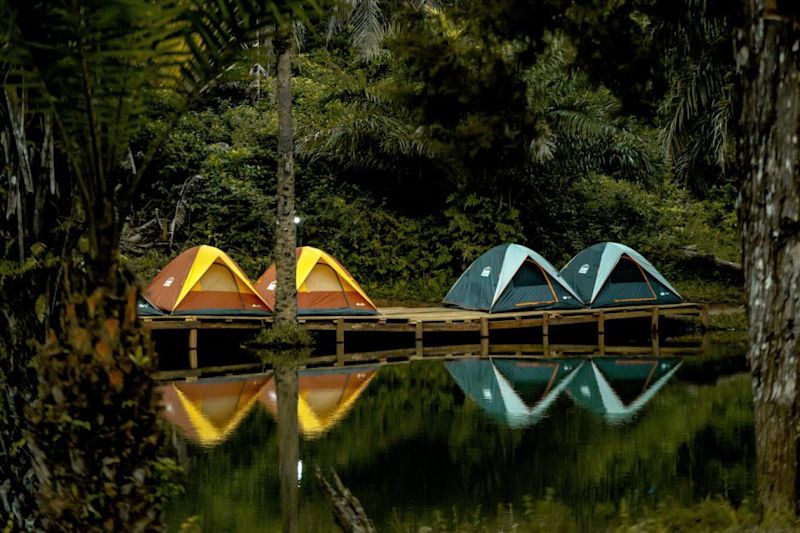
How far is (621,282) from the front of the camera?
22312mm

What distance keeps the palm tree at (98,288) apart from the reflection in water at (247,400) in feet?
22.4

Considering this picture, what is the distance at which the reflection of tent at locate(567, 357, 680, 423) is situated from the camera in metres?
13.7

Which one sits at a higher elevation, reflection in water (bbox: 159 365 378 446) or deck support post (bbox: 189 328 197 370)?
deck support post (bbox: 189 328 197 370)

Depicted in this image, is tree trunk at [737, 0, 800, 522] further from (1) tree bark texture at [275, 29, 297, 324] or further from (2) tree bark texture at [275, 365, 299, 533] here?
(1) tree bark texture at [275, 29, 297, 324]

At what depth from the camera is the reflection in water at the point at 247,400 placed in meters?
12.1

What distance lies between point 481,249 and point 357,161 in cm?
390

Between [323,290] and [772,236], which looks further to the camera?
[323,290]

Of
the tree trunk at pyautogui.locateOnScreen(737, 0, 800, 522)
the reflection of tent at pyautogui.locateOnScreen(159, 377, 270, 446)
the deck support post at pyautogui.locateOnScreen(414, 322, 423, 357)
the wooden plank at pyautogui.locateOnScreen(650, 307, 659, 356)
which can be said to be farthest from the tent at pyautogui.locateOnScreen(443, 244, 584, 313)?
the tree trunk at pyautogui.locateOnScreen(737, 0, 800, 522)

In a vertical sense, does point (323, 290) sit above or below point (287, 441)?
above

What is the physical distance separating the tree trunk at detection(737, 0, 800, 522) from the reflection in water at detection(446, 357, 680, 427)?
6502 mm

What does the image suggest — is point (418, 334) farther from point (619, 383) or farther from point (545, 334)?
point (619, 383)

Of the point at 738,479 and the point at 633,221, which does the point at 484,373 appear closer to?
the point at 738,479

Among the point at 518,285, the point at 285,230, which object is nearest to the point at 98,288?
the point at 285,230

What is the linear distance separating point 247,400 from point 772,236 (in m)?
Answer: 9.34
